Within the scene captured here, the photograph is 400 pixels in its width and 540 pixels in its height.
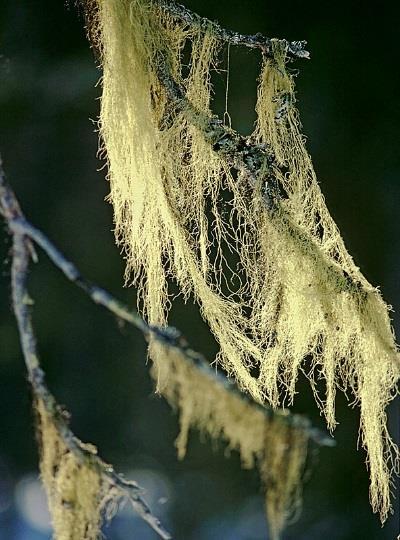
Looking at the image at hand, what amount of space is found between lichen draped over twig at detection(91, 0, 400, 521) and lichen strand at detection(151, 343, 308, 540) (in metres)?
0.20

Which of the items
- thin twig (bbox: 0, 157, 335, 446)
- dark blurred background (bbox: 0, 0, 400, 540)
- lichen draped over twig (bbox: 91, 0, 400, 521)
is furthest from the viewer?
dark blurred background (bbox: 0, 0, 400, 540)

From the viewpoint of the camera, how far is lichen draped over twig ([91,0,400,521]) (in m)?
0.51

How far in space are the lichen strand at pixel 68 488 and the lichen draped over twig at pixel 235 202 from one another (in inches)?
7.5

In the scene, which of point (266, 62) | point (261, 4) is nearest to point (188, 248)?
point (266, 62)

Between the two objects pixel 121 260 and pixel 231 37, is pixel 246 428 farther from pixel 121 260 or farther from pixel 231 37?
pixel 121 260

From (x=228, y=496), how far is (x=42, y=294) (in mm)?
426

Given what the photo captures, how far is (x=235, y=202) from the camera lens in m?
0.54

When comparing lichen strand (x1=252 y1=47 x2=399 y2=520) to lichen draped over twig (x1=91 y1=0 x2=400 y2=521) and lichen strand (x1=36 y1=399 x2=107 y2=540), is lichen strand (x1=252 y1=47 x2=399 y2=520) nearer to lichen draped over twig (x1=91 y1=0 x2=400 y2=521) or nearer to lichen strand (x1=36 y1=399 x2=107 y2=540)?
lichen draped over twig (x1=91 y1=0 x2=400 y2=521)

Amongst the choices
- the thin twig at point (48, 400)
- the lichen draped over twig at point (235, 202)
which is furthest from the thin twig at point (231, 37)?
the thin twig at point (48, 400)

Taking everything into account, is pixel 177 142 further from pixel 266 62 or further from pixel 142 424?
pixel 142 424

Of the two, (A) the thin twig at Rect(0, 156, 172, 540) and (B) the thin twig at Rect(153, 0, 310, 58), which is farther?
(B) the thin twig at Rect(153, 0, 310, 58)

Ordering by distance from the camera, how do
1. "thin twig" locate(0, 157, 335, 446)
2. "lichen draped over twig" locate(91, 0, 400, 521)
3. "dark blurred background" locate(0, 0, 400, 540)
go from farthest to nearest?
"dark blurred background" locate(0, 0, 400, 540) < "lichen draped over twig" locate(91, 0, 400, 521) < "thin twig" locate(0, 157, 335, 446)

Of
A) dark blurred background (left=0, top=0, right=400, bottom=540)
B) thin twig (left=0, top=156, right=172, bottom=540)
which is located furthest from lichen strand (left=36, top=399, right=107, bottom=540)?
dark blurred background (left=0, top=0, right=400, bottom=540)

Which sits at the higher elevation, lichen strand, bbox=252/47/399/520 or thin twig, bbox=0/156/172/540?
lichen strand, bbox=252/47/399/520
